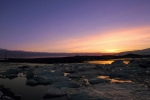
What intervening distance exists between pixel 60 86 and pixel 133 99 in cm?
509

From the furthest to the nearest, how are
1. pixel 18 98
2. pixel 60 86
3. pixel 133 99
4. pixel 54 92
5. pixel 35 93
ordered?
pixel 60 86 < pixel 35 93 < pixel 54 92 < pixel 18 98 < pixel 133 99

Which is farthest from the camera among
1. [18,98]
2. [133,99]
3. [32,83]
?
[32,83]

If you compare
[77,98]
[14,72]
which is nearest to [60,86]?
[77,98]

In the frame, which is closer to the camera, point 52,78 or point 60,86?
point 60,86

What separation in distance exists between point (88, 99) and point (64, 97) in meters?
1.56

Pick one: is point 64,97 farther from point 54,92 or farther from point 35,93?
point 35,93

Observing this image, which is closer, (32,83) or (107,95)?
(107,95)

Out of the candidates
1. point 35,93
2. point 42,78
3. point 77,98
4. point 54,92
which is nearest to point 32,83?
point 42,78

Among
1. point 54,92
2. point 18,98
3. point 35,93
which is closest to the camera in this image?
point 18,98

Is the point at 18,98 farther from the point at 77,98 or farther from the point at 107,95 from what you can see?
the point at 107,95

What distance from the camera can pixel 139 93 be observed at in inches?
405

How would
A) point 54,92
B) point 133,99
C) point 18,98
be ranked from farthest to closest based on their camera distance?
point 54,92 < point 18,98 < point 133,99

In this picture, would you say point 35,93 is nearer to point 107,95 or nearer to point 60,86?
point 60,86

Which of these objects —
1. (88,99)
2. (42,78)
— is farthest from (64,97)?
(42,78)
